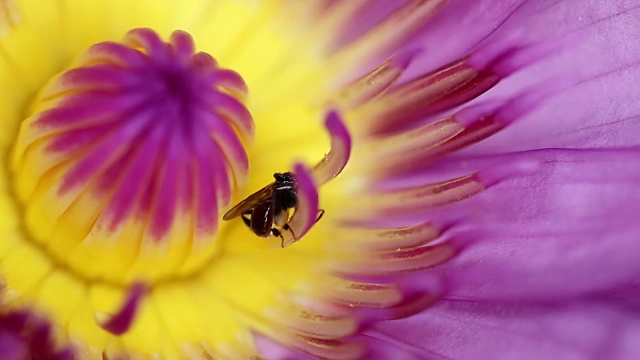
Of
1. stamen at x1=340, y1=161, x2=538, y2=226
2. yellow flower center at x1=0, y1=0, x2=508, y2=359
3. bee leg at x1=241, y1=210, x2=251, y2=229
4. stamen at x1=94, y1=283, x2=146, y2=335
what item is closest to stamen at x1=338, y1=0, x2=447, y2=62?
yellow flower center at x1=0, y1=0, x2=508, y2=359

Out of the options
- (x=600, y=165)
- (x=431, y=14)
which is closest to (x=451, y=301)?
(x=600, y=165)

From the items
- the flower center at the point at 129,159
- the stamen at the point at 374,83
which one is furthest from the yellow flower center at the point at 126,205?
the stamen at the point at 374,83

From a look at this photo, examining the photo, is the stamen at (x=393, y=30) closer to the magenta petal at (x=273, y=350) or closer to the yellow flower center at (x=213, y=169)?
the yellow flower center at (x=213, y=169)

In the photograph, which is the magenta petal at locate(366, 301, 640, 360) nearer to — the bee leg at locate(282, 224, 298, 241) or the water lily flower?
the water lily flower

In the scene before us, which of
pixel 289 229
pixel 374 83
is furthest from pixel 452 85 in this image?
pixel 289 229

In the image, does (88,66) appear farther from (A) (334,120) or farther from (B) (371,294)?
(B) (371,294)
